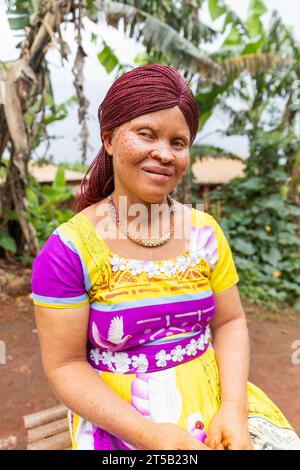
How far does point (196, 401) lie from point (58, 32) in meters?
3.75

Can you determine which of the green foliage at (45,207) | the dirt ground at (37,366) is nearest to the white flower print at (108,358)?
the dirt ground at (37,366)

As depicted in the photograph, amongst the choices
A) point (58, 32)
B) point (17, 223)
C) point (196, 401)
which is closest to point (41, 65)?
point (58, 32)

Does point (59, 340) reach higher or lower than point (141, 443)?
higher

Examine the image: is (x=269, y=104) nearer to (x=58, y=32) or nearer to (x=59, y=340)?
(x=58, y=32)

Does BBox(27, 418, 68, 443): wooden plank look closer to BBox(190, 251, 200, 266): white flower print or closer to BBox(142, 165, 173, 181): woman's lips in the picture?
BBox(190, 251, 200, 266): white flower print

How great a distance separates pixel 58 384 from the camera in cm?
101

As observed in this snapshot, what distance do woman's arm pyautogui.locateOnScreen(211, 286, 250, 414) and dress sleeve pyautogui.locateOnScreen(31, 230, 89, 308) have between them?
470 millimetres

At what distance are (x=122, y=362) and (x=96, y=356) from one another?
0.08 m

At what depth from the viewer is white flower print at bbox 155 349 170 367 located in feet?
3.49

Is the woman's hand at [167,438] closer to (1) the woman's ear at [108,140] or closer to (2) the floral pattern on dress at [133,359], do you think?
(2) the floral pattern on dress at [133,359]

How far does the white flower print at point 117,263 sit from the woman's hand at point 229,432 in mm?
501

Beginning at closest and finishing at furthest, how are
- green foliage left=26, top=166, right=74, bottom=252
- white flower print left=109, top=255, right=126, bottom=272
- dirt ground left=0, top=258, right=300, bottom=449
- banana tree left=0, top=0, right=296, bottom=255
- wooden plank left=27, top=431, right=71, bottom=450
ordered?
white flower print left=109, top=255, right=126, bottom=272
wooden plank left=27, top=431, right=71, bottom=450
dirt ground left=0, top=258, right=300, bottom=449
banana tree left=0, top=0, right=296, bottom=255
green foliage left=26, top=166, right=74, bottom=252

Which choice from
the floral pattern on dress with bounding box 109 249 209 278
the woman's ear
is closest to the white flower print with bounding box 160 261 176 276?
the floral pattern on dress with bounding box 109 249 209 278

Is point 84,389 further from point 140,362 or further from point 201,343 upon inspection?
point 201,343
